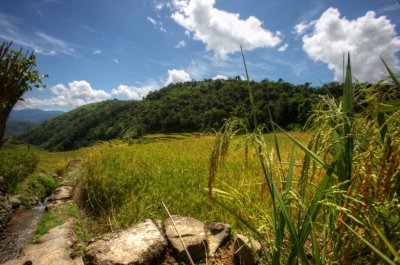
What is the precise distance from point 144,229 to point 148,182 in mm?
3133

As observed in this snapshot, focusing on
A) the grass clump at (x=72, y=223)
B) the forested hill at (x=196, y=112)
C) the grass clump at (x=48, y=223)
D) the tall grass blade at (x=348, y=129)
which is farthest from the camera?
the forested hill at (x=196, y=112)

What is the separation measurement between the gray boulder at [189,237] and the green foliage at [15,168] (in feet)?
25.2

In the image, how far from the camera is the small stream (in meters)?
5.81

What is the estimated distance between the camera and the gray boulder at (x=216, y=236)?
12.1 feet

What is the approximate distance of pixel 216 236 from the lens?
3.89 metres

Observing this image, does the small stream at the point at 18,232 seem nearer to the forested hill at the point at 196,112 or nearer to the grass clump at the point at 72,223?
the grass clump at the point at 72,223

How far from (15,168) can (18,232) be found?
4.21 metres

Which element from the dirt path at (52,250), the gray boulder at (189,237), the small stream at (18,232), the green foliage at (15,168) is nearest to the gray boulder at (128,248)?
the gray boulder at (189,237)

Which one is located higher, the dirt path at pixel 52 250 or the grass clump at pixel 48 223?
the dirt path at pixel 52 250

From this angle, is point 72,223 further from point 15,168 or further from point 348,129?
point 348,129

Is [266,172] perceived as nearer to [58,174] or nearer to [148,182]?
[148,182]

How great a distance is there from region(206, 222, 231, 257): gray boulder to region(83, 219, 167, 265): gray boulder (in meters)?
0.69

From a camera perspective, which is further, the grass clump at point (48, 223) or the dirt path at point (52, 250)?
the grass clump at point (48, 223)

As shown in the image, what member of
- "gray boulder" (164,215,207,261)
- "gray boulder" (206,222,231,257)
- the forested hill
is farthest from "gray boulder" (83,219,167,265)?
the forested hill
